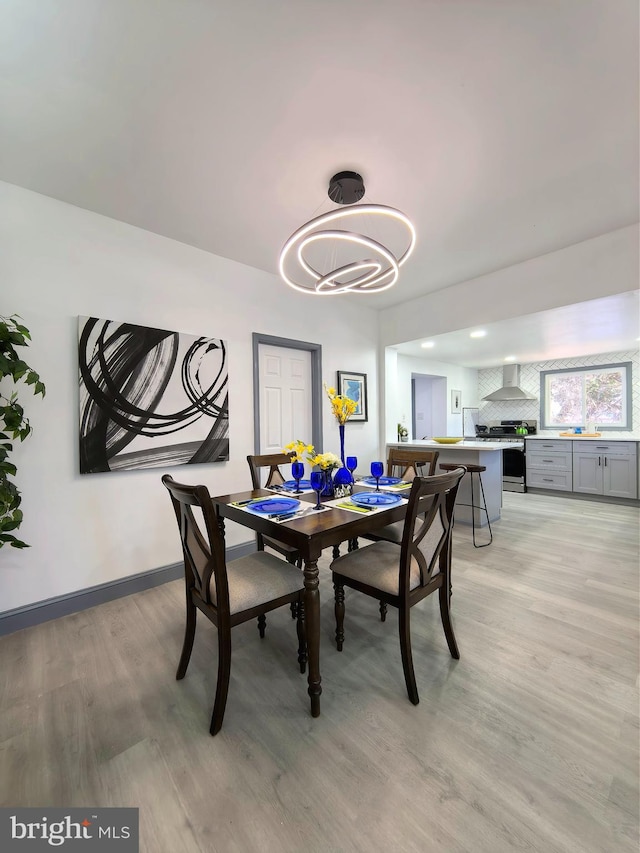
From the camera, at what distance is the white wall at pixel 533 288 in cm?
272

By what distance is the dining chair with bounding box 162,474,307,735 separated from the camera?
1358 mm

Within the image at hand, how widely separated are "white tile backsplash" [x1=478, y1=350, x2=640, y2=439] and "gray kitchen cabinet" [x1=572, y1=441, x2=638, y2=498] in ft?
1.79

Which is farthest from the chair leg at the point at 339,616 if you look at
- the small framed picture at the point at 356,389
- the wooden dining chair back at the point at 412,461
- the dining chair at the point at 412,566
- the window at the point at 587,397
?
the window at the point at 587,397

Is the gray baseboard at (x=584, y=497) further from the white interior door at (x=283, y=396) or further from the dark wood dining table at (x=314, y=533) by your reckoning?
the dark wood dining table at (x=314, y=533)

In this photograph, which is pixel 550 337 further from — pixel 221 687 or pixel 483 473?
pixel 221 687

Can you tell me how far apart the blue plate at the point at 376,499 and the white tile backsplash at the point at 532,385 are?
514 cm

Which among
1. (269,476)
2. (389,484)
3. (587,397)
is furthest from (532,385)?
(269,476)

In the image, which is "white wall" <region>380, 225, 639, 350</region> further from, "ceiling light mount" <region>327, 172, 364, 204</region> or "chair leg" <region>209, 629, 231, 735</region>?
"chair leg" <region>209, 629, 231, 735</region>

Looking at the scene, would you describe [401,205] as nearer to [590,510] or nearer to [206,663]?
[206,663]

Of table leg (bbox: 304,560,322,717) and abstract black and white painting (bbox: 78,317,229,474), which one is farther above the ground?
abstract black and white painting (bbox: 78,317,229,474)

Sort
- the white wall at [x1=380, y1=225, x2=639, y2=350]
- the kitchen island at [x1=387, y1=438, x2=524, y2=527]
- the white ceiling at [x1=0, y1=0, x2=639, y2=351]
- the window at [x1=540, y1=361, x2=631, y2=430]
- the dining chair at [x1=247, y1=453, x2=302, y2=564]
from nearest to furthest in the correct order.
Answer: the white ceiling at [x1=0, y1=0, x2=639, y2=351], the dining chair at [x1=247, y1=453, x2=302, y2=564], the white wall at [x1=380, y1=225, x2=639, y2=350], the kitchen island at [x1=387, y1=438, x2=524, y2=527], the window at [x1=540, y1=361, x2=631, y2=430]

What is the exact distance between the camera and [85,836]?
1047 millimetres

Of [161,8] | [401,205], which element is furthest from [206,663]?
[401,205]

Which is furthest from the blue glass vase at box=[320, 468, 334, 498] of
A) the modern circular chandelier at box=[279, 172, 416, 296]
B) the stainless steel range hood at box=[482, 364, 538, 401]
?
the stainless steel range hood at box=[482, 364, 538, 401]
